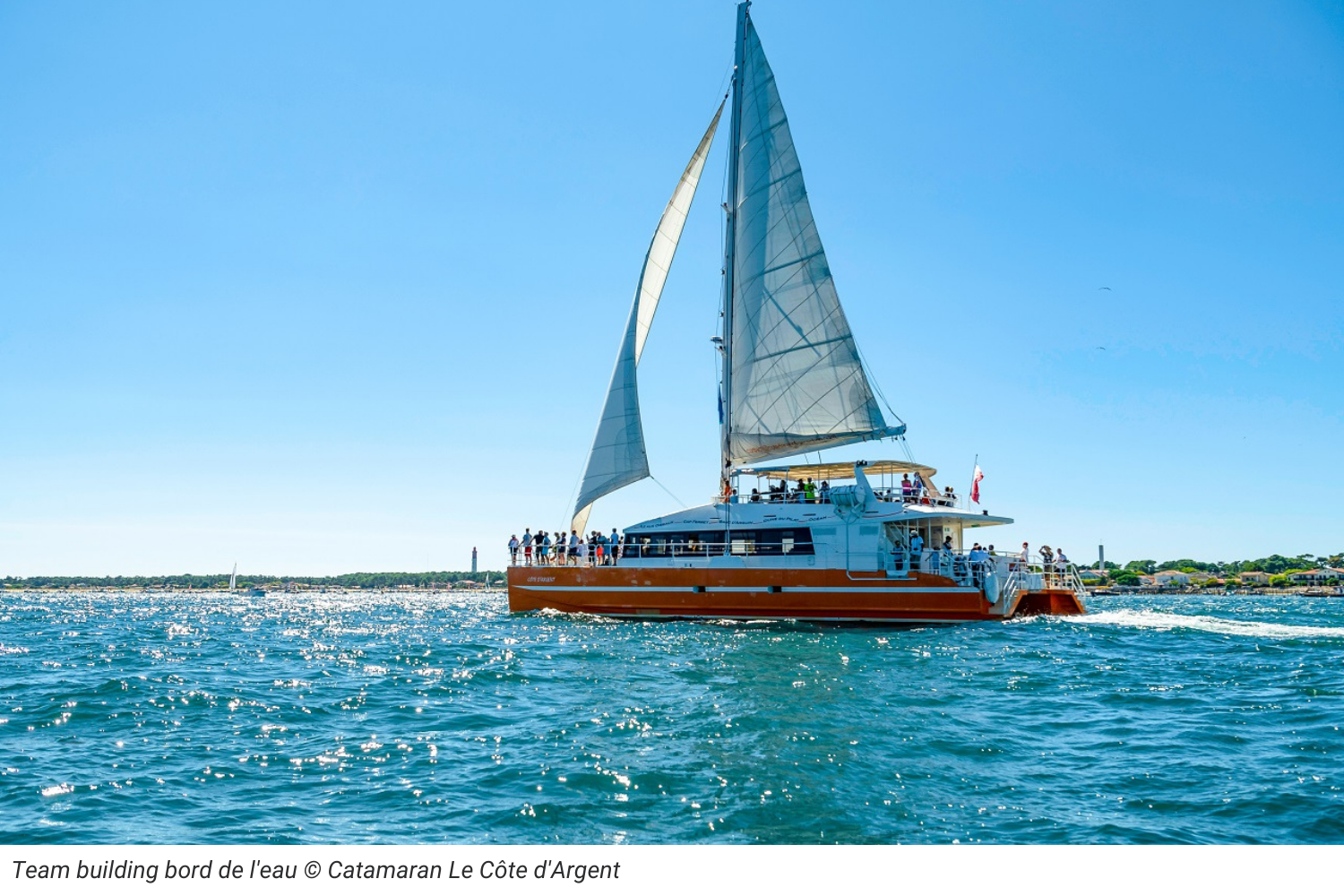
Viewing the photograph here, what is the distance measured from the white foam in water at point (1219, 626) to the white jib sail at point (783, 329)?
28.8ft

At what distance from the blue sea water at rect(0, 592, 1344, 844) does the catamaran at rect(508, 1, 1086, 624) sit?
7.16 meters

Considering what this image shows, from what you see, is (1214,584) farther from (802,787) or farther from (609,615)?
(802,787)

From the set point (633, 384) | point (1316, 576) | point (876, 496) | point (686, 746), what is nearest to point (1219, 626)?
point (876, 496)

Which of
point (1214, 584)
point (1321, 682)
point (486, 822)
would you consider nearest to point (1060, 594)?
point (1321, 682)

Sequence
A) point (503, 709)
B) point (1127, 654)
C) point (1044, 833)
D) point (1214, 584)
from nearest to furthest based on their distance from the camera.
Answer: point (1044, 833) → point (503, 709) → point (1127, 654) → point (1214, 584)

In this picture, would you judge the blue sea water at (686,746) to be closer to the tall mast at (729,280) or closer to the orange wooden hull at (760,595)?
the orange wooden hull at (760,595)

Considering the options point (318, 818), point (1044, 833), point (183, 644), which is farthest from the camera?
point (183, 644)

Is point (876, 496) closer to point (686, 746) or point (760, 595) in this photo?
point (760, 595)

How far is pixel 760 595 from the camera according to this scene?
27.0m

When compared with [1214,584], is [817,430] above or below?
above

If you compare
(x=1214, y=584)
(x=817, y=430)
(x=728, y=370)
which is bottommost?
(x=1214, y=584)

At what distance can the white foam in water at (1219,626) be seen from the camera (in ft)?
73.6

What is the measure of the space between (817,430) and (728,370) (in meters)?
3.58

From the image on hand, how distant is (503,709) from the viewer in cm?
1245
